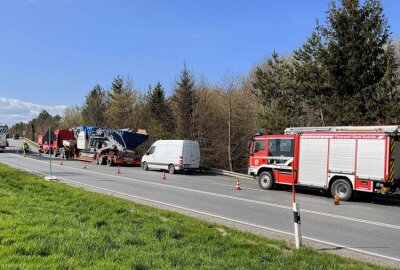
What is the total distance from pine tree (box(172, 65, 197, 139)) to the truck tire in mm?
20760

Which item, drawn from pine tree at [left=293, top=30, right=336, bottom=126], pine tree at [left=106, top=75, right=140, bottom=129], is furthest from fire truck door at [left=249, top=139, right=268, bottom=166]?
pine tree at [left=106, top=75, right=140, bottom=129]

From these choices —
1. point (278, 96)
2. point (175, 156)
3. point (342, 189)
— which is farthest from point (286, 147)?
point (175, 156)

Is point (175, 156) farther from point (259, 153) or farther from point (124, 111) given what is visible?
point (124, 111)

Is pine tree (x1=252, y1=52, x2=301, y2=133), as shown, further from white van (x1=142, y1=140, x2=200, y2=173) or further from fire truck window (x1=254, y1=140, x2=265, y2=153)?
fire truck window (x1=254, y1=140, x2=265, y2=153)

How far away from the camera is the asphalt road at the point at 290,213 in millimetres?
8320

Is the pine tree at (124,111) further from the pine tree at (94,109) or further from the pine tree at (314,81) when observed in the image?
the pine tree at (314,81)

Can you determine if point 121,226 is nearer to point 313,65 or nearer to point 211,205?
point 211,205

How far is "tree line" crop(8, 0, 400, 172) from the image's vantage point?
2078 cm

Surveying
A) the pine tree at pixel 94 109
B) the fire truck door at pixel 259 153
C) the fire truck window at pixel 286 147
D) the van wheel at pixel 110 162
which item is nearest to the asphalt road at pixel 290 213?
the fire truck window at pixel 286 147

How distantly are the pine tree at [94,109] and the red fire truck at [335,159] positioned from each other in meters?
45.9

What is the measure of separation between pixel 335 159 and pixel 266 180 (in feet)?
11.9

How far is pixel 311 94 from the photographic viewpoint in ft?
75.8

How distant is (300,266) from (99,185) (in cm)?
1350

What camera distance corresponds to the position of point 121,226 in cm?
805
